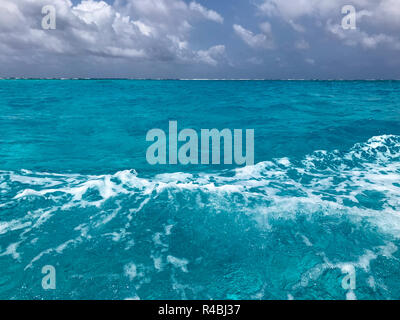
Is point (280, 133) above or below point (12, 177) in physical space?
above

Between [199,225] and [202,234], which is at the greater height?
[199,225]

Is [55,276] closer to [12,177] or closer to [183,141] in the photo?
[12,177]

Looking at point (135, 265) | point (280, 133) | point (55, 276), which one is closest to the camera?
point (55, 276)

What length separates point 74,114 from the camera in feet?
91.4

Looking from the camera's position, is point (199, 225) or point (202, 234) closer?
point (202, 234)

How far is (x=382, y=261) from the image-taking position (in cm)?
595

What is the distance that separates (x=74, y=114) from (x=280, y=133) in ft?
72.5

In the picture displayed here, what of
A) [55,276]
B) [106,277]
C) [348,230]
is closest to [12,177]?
[55,276]
